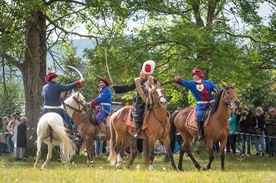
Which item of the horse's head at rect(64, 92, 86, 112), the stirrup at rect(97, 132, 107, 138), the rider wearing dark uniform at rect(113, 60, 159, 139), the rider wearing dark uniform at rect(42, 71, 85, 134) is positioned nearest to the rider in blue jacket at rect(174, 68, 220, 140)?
the rider wearing dark uniform at rect(113, 60, 159, 139)

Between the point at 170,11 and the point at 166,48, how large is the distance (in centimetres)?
145

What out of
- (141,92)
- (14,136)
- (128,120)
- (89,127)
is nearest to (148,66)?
(141,92)

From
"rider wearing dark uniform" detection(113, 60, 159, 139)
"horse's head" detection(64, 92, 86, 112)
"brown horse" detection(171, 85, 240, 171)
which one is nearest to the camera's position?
"brown horse" detection(171, 85, 240, 171)

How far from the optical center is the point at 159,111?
51.2 feet

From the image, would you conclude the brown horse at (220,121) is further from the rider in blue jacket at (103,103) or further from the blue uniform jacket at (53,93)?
the rider in blue jacket at (103,103)

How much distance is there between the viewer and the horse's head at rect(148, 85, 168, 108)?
15.1 m

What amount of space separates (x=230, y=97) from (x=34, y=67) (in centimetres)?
972

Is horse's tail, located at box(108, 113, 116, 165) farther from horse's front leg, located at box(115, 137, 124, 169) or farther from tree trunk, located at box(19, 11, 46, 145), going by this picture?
tree trunk, located at box(19, 11, 46, 145)

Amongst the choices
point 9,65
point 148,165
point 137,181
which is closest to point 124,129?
point 148,165

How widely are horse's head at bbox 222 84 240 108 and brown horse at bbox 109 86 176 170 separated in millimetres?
1411

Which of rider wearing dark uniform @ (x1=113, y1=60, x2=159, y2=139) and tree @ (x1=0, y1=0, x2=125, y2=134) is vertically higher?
tree @ (x1=0, y1=0, x2=125, y2=134)

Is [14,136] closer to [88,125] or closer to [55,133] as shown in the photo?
[88,125]

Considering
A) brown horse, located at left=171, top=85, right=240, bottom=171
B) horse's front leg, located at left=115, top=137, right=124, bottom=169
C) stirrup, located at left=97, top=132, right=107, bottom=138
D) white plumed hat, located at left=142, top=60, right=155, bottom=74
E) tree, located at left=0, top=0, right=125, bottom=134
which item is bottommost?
horse's front leg, located at left=115, top=137, right=124, bottom=169

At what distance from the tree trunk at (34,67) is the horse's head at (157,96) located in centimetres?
862
